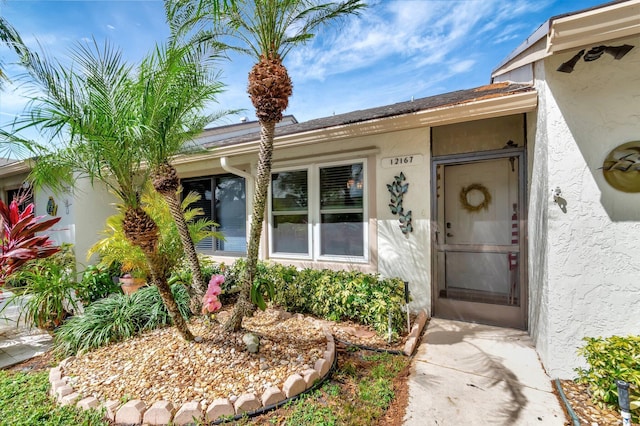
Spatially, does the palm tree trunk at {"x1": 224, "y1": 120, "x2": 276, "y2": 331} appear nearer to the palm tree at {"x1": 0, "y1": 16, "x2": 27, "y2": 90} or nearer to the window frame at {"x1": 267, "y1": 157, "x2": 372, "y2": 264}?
the window frame at {"x1": 267, "y1": 157, "x2": 372, "y2": 264}

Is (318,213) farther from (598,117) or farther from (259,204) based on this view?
(598,117)

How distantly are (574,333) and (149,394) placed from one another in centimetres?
484


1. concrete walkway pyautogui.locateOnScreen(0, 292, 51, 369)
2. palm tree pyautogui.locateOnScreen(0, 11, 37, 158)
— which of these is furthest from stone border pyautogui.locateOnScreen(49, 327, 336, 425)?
palm tree pyautogui.locateOnScreen(0, 11, 37, 158)

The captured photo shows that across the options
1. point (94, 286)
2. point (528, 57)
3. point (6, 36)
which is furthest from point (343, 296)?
point (6, 36)

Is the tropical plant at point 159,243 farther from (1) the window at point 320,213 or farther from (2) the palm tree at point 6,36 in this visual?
(2) the palm tree at point 6,36

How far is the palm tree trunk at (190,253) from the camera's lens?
15.0ft

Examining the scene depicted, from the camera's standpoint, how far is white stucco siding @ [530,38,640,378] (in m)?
3.05

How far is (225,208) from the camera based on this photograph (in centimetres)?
782

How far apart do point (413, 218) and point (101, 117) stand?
15.8 ft

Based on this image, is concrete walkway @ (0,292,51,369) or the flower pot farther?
the flower pot

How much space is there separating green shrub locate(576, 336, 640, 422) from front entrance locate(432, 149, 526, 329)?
65.5 inches

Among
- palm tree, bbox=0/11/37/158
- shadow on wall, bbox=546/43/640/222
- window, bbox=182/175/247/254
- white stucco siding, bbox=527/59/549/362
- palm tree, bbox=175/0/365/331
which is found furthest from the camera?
window, bbox=182/175/247/254

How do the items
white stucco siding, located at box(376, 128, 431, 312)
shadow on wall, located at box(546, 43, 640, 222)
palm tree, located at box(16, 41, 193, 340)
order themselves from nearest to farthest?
palm tree, located at box(16, 41, 193, 340)
shadow on wall, located at box(546, 43, 640, 222)
white stucco siding, located at box(376, 128, 431, 312)

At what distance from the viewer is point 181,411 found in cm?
270
